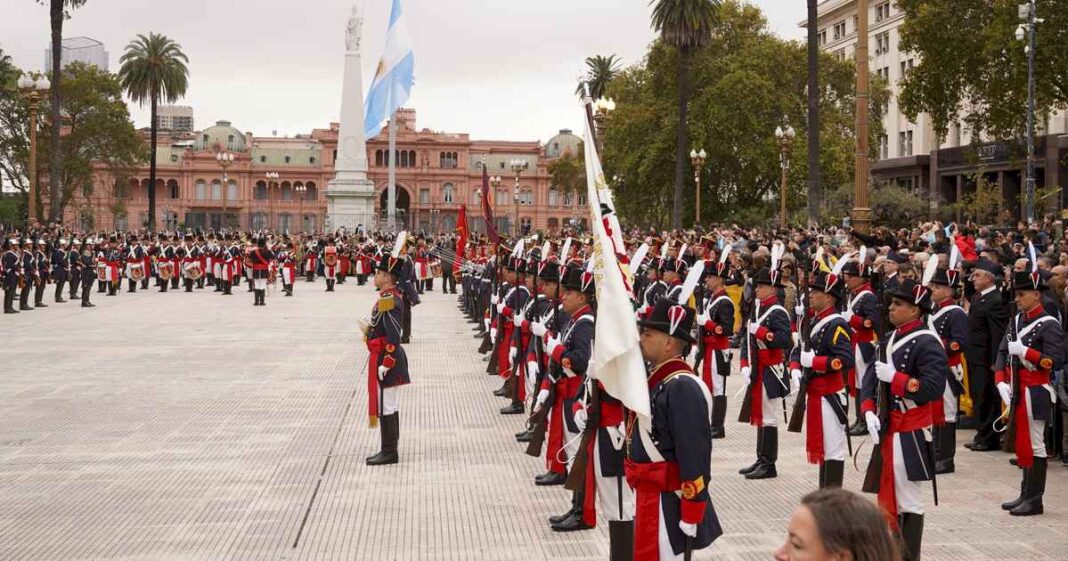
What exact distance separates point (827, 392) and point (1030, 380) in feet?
5.59

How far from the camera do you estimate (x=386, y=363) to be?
1110 cm

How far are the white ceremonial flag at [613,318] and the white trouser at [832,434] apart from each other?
391cm

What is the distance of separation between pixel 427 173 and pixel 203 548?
119m

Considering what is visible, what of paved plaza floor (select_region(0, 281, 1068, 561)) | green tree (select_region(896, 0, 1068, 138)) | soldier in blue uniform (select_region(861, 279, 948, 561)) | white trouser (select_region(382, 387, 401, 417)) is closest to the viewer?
soldier in blue uniform (select_region(861, 279, 948, 561))

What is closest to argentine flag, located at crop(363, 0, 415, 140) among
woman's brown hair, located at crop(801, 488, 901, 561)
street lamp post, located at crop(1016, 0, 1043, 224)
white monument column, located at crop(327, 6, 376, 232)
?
white monument column, located at crop(327, 6, 376, 232)

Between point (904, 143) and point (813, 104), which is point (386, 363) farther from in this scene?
point (904, 143)

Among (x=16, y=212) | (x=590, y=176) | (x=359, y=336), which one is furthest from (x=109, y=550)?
(x=16, y=212)

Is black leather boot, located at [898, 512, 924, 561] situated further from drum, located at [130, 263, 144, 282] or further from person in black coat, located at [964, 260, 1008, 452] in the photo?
drum, located at [130, 263, 144, 282]

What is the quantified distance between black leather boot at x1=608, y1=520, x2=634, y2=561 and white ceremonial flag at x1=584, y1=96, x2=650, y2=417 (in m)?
1.65

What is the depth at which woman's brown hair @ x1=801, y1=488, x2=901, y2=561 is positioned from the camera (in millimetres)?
2922

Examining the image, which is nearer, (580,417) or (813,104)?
(580,417)

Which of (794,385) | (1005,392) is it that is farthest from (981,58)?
(1005,392)

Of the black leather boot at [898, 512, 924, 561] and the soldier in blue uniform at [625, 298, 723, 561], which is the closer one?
the soldier in blue uniform at [625, 298, 723, 561]

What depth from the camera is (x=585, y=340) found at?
29.9 ft
